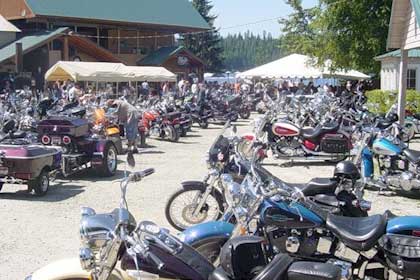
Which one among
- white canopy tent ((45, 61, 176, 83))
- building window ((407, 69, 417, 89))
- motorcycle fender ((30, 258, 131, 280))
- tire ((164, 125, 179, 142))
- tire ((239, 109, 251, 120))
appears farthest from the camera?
building window ((407, 69, 417, 89))

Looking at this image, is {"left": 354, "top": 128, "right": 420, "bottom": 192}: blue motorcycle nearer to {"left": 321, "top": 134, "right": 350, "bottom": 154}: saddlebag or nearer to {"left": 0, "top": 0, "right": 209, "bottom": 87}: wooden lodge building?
{"left": 321, "top": 134, "right": 350, "bottom": 154}: saddlebag

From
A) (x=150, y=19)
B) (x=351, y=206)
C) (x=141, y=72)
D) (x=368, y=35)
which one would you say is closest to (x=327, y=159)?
(x=351, y=206)

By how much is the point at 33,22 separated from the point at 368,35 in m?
20.7

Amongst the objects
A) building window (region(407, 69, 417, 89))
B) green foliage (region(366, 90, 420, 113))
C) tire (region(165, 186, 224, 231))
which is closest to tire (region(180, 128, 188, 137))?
green foliage (region(366, 90, 420, 113))

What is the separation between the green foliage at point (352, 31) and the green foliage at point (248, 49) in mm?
82116

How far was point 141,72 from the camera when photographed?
2848 centimetres

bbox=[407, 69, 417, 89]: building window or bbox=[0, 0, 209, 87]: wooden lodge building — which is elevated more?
bbox=[0, 0, 209, 87]: wooden lodge building

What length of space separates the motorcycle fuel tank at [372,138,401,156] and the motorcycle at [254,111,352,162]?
8.73 ft

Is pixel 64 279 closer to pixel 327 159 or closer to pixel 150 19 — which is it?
pixel 327 159

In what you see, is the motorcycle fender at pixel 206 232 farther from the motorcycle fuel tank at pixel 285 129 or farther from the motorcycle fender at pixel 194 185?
the motorcycle fuel tank at pixel 285 129

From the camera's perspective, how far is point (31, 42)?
110 feet

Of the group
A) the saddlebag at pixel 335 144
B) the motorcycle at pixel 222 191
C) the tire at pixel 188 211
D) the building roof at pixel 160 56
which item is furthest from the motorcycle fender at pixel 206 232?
the building roof at pixel 160 56

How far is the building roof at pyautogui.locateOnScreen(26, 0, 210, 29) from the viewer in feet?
126

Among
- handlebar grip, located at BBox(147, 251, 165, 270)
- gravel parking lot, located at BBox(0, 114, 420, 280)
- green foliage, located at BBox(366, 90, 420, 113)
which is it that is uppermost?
green foliage, located at BBox(366, 90, 420, 113)
